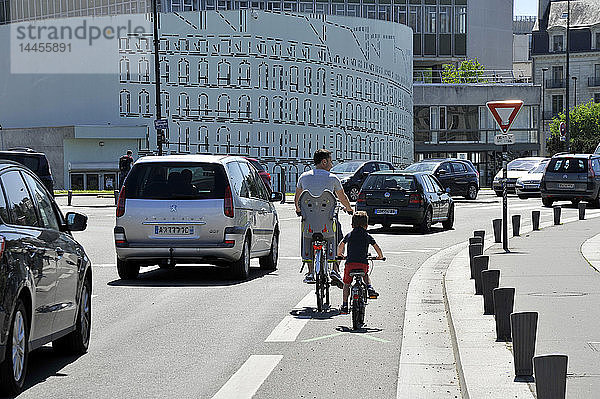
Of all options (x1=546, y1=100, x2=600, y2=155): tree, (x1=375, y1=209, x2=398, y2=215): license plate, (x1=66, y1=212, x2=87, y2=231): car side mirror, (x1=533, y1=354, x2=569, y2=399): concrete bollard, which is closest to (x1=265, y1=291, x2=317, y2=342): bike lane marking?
(x1=66, y1=212, x2=87, y2=231): car side mirror

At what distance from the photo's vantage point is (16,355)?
297 inches

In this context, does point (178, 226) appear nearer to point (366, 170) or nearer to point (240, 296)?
point (240, 296)

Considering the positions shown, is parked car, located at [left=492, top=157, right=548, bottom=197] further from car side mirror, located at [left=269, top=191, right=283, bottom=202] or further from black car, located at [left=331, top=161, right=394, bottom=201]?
car side mirror, located at [left=269, top=191, right=283, bottom=202]

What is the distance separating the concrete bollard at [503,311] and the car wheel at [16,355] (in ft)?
12.1

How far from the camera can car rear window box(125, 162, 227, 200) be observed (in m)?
15.7

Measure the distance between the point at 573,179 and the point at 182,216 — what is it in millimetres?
24675

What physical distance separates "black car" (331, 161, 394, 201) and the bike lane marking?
3334cm

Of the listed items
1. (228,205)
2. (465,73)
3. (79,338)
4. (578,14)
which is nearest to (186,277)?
(228,205)

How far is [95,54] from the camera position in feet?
214

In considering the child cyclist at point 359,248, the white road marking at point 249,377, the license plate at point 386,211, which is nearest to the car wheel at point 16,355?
the white road marking at point 249,377

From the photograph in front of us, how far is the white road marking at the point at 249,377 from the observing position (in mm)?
7629

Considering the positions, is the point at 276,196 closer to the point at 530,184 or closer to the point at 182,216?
the point at 182,216

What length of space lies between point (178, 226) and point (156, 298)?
212cm

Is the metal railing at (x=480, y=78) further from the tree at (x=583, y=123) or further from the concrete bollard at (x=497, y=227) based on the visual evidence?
the concrete bollard at (x=497, y=227)
